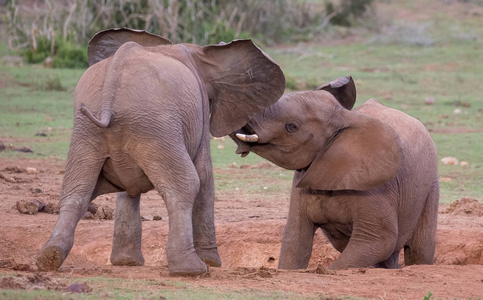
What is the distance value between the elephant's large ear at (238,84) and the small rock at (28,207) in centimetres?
236

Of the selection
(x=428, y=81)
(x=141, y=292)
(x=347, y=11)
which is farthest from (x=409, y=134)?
(x=347, y=11)

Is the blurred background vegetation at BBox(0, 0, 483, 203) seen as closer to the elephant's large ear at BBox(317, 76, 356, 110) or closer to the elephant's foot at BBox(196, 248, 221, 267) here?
the elephant's large ear at BBox(317, 76, 356, 110)

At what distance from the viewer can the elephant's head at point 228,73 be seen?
18.2 ft

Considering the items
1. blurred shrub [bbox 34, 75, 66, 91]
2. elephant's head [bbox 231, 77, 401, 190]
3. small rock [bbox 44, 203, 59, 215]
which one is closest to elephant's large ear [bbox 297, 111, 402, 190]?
elephant's head [bbox 231, 77, 401, 190]

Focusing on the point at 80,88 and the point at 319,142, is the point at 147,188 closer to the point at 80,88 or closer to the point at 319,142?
the point at 80,88

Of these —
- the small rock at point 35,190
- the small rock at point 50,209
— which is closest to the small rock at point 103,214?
the small rock at point 50,209

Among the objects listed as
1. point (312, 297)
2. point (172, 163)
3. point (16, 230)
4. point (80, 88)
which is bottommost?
point (16, 230)

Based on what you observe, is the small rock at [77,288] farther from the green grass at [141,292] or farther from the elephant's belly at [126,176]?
the elephant's belly at [126,176]

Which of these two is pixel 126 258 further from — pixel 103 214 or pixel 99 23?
pixel 99 23

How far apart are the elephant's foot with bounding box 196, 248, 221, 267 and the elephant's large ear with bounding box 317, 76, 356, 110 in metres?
1.32

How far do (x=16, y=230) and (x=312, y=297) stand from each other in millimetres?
3100

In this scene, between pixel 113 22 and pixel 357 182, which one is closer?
pixel 357 182

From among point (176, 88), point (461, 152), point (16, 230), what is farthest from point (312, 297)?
point (461, 152)

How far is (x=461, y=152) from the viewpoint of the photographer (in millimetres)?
11648
